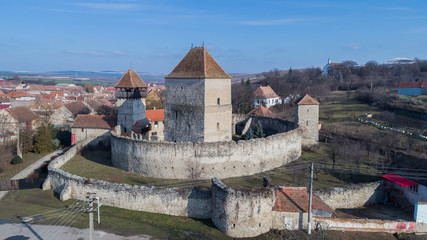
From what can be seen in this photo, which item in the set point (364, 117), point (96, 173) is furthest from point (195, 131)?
point (364, 117)

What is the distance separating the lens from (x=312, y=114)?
32594 millimetres

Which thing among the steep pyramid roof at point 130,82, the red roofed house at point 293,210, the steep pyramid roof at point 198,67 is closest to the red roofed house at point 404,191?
the red roofed house at point 293,210

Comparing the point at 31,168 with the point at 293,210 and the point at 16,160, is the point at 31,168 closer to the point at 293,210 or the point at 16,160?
the point at 16,160

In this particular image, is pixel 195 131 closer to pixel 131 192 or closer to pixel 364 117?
pixel 131 192

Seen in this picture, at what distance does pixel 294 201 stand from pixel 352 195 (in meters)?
4.99

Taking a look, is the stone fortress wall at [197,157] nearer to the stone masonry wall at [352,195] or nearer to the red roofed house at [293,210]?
the stone masonry wall at [352,195]

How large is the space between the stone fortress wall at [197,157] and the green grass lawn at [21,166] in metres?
9.10

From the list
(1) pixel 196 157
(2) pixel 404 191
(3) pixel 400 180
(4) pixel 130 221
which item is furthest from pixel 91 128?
(2) pixel 404 191

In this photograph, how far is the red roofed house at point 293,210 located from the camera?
16297mm

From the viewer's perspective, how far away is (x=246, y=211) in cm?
1593

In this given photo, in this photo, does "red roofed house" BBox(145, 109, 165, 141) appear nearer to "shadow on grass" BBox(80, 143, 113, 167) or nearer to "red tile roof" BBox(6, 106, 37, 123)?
"shadow on grass" BBox(80, 143, 113, 167)

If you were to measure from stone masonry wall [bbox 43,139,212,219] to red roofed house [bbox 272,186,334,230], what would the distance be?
357 centimetres

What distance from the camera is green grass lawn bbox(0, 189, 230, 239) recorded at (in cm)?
1617

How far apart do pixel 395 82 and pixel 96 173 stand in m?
67.3
